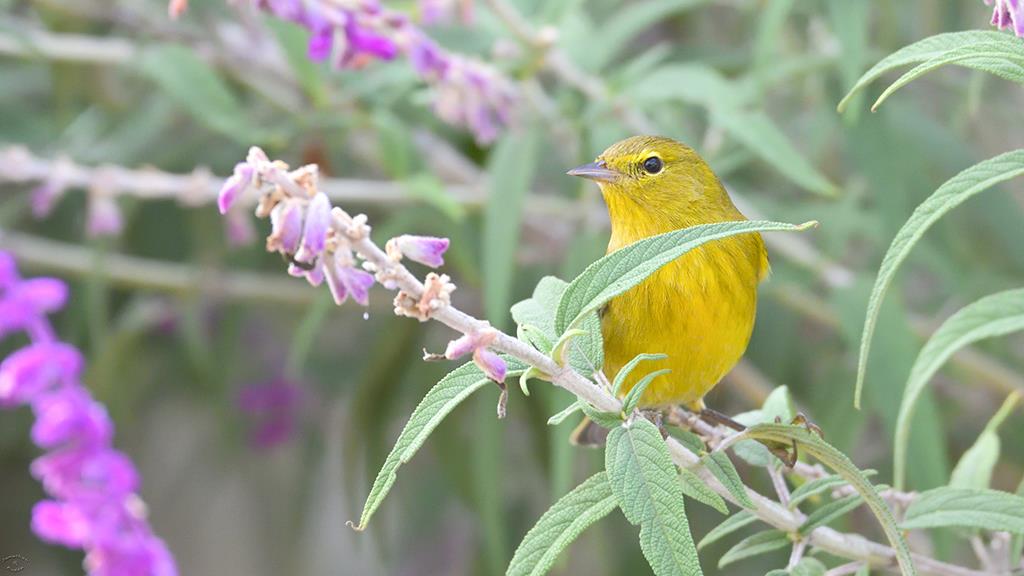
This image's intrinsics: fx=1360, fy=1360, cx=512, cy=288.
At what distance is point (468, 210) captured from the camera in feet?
7.54

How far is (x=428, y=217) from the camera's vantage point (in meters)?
2.21

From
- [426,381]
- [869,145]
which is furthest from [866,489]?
[426,381]

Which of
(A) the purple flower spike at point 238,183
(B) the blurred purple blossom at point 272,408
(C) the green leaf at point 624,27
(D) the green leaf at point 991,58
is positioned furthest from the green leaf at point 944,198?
(B) the blurred purple blossom at point 272,408

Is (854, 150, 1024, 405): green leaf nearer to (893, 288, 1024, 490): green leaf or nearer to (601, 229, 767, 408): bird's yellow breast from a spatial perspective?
(893, 288, 1024, 490): green leaf

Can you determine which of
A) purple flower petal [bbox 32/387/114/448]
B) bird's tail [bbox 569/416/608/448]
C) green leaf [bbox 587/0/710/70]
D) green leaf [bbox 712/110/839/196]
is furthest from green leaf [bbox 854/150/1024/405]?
green leaf [bbox 587/0/710/70]

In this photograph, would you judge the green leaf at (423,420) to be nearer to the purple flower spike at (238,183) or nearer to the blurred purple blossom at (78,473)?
the purple flower spike at (238,183)

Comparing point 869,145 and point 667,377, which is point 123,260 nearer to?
point 869,145

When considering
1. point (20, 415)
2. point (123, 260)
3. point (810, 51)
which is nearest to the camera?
point (810, 51)

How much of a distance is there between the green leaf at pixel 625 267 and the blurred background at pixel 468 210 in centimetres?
71

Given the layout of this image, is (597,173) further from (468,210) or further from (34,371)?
(468,210)

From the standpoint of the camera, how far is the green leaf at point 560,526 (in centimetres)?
90

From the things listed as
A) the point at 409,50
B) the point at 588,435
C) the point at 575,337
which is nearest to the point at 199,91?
the point at 409,50

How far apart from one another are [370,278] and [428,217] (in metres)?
1.36

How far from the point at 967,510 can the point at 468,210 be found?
54.7 inches
